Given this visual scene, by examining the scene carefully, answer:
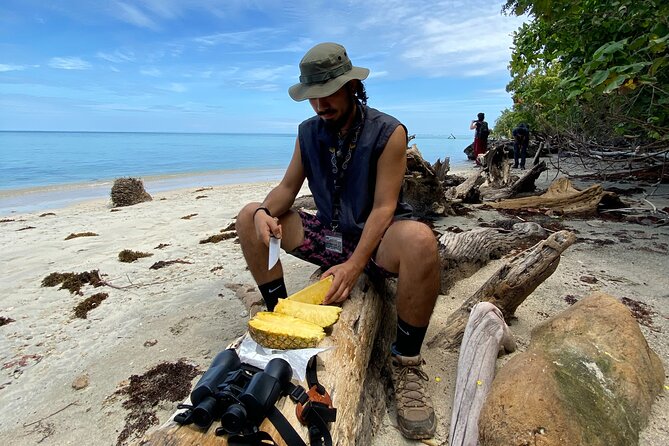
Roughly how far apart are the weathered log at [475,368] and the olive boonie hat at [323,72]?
1744 millimetres

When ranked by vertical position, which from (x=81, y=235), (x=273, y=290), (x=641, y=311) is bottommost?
(x=81, y=235)

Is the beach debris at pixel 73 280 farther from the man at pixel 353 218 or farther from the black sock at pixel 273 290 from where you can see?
the man at pixel 353 218

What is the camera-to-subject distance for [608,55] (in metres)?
3.91

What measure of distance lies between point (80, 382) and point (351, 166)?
8.12 feet

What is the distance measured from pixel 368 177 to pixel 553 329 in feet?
5.11

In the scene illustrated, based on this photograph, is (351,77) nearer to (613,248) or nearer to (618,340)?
(618,340)

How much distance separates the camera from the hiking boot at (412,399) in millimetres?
2252

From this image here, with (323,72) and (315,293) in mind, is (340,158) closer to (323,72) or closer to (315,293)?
(323,72)

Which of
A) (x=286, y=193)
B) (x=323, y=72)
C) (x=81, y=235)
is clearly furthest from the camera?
(x=81, y=235)

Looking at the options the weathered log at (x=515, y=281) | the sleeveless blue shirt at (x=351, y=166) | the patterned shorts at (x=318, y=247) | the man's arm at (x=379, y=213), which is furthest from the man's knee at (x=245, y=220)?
the weathered log at (x=515, y=281)

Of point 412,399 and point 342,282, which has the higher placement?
point 342,282

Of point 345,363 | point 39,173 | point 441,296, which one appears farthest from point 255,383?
point 39,173

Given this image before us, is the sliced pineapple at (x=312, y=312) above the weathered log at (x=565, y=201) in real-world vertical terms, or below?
above

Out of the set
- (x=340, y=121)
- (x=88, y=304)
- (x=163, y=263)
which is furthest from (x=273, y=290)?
(x=163, y=263)
